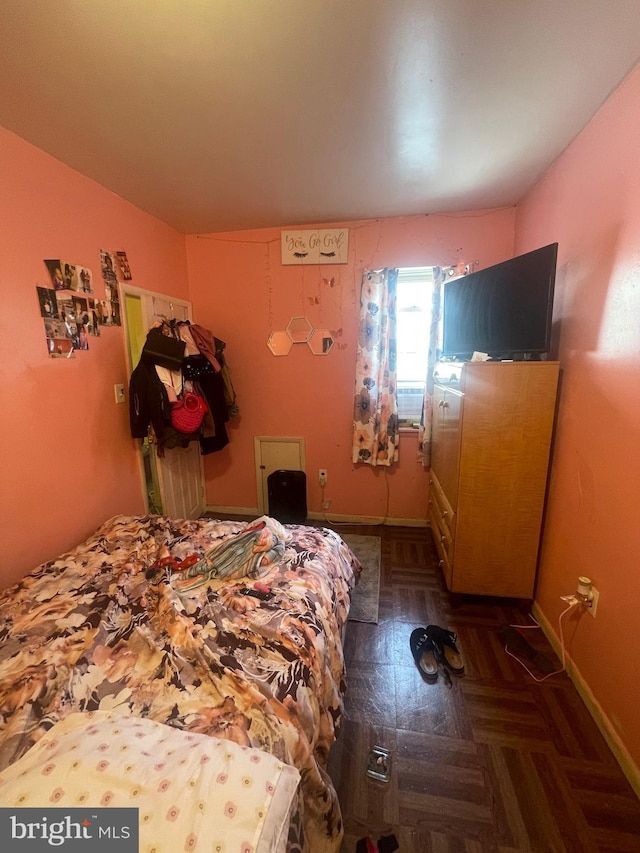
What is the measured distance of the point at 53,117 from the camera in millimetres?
1343

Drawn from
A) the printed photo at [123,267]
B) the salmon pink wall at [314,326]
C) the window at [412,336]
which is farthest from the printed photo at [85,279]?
the window at [412,336]

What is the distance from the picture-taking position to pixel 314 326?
2674 millimetres

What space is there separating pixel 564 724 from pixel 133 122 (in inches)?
117

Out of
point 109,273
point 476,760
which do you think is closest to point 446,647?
point 476,760

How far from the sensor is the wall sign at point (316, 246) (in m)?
2.51

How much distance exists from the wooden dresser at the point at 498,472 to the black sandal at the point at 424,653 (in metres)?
0.35

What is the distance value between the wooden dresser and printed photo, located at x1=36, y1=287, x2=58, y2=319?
2048 mm

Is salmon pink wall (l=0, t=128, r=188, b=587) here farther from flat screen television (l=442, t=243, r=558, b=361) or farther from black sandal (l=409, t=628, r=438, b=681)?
flat screen television (l=442, t=243, r=558, b=361)

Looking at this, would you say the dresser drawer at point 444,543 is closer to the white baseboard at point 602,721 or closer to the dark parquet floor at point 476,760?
the dark parquet floor at point 476,760

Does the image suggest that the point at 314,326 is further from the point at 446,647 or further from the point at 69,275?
the point at 446,647

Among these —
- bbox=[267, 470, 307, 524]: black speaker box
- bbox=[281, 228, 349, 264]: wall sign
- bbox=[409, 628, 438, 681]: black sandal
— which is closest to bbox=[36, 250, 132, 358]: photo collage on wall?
bbox=[281, 228, 349, 264]: wall sign

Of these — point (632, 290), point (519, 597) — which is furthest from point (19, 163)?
point (519, 597)

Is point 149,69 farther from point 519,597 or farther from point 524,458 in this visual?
point 519,597

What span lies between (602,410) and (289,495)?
6.73 ft
